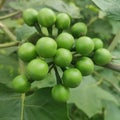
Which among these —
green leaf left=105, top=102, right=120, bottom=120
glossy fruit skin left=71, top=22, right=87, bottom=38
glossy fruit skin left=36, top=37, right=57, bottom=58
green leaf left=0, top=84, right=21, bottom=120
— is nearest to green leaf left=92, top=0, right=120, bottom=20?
glossy fruit skin left=71, top=22, right=87, bottom=38

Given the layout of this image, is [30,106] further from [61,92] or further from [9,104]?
[61,92]

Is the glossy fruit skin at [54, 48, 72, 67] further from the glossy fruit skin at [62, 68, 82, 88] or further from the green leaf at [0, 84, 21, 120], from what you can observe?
the green leaf at [0, 84, 21, 120]

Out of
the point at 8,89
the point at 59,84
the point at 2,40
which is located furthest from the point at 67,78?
the point at 2,40

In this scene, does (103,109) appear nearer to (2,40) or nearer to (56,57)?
(2,40)

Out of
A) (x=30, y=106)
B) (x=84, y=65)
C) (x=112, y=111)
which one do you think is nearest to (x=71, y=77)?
(x=84, y=65)

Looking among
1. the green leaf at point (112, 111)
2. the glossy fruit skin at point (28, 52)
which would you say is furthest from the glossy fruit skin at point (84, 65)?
the green leaf at point (112, 111)

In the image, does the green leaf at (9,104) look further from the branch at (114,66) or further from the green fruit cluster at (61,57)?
the branch at (114,66)

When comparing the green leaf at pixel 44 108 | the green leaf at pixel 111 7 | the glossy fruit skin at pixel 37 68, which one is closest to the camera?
the glossy fruit skin at pixel 37 68
